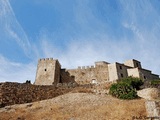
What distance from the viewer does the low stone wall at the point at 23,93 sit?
22344mm

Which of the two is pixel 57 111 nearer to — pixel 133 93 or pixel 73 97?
pixel 73 97

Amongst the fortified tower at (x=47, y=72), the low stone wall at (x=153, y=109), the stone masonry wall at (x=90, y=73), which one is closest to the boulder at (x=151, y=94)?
the low stone wall at (x=153, y=109)

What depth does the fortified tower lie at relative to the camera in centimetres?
3956

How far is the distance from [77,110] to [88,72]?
81.3ft

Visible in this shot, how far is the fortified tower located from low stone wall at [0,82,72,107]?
13646 mm

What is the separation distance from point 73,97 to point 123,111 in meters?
7.65

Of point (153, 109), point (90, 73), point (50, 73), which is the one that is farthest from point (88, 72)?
point (153, 109)

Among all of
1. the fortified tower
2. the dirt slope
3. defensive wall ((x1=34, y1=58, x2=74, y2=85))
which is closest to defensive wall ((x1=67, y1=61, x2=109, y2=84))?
defensive wall ((x1=34, y1=58, x2=74, y2=85))

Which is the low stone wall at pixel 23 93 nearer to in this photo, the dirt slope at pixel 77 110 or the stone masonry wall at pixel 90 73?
the dirt slope at pixel 77 110

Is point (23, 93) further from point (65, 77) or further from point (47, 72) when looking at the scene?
point (65, 77)

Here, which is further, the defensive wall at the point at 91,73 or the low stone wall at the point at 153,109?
the defensive wall at the point at 91,73

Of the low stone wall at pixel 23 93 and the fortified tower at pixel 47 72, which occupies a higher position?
the fortified tower at pixel 47 72

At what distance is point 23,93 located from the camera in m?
23.6

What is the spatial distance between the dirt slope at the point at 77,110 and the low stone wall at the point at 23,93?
115 inches
